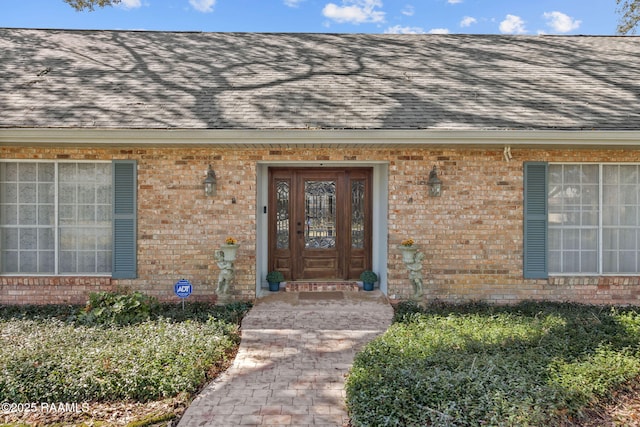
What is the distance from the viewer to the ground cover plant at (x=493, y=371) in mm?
2967

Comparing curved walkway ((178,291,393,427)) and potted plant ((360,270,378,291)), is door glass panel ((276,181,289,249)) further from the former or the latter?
potted plant ((360,270,378,291))

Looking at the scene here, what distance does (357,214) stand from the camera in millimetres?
7305

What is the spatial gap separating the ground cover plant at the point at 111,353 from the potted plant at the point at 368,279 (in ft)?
7.31

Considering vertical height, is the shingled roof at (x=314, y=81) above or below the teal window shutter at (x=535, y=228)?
above

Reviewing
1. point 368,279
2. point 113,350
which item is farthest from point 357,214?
point 113,350

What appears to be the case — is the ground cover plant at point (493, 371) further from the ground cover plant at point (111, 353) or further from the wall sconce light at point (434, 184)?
the wall sconce light at point (434, 184)

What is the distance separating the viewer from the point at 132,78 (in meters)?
6.83

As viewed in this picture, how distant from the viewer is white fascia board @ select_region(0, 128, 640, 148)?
17.9 feet

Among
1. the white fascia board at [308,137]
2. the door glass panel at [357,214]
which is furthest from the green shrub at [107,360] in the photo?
the door glass panel at [357,214]

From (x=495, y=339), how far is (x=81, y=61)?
7918mm

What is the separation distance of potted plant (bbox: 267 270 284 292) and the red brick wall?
643 mm

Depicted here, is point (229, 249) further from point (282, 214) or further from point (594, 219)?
point (594, 219)

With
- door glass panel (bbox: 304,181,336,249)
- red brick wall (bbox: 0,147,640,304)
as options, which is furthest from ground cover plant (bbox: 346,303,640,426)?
door glass panel (bbox: 304,181,336,249)

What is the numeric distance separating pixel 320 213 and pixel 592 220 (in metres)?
4.30
